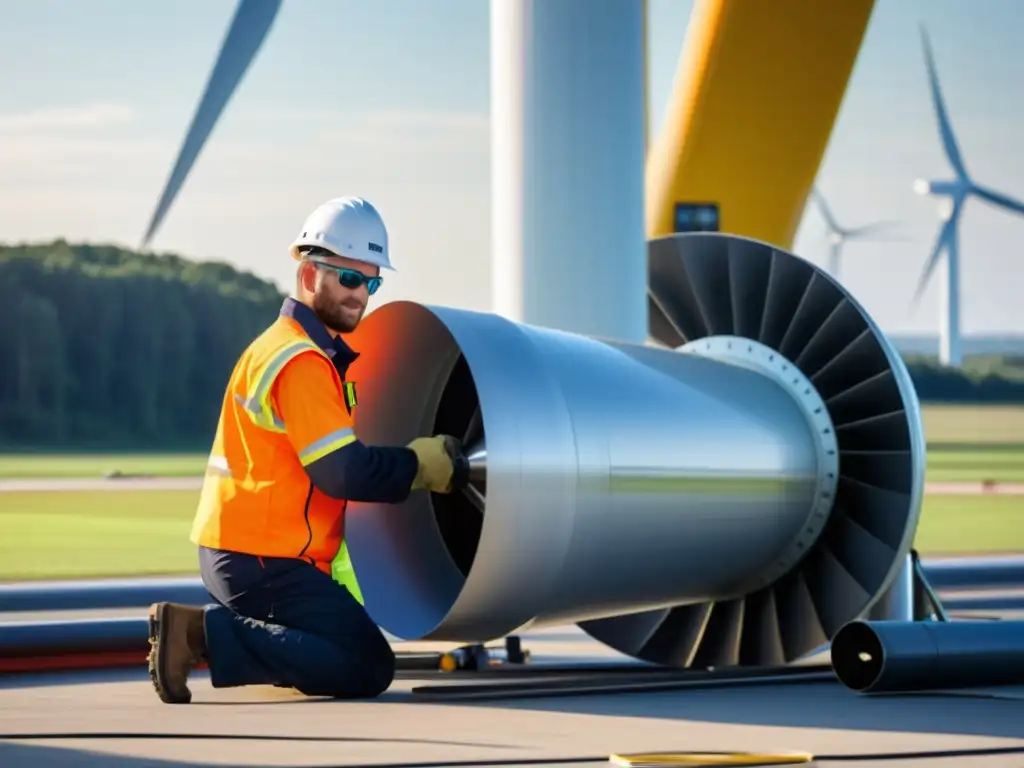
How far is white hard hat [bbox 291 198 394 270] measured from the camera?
6.38 meters

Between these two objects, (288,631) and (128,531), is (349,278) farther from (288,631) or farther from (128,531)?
(128,531)

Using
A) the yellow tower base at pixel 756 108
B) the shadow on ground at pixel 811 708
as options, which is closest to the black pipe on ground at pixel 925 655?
the shadow on ground at pixel 811 708

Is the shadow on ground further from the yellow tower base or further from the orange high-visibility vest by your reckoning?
the yellow tower base

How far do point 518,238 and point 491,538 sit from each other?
2738mm

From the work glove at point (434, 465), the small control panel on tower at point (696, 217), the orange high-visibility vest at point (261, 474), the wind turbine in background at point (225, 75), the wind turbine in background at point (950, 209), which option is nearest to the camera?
the orange high-visibility vest at point (261, 474)

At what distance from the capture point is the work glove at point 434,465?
6246 mm

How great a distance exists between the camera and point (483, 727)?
554 centimetres

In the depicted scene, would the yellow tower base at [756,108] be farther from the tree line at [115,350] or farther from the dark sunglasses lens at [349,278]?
the tree line at [115,350]

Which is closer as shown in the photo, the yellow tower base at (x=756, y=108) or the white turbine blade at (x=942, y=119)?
the yellow tower base at (x=756, y=108)

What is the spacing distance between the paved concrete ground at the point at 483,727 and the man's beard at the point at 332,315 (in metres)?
1.39

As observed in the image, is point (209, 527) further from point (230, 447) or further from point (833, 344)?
point (833, 344)

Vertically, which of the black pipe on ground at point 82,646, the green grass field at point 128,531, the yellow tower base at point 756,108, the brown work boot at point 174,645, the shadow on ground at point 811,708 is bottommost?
the green grass field at point 128,531

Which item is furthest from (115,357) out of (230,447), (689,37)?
(230,447)

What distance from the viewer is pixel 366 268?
647 centimetres
